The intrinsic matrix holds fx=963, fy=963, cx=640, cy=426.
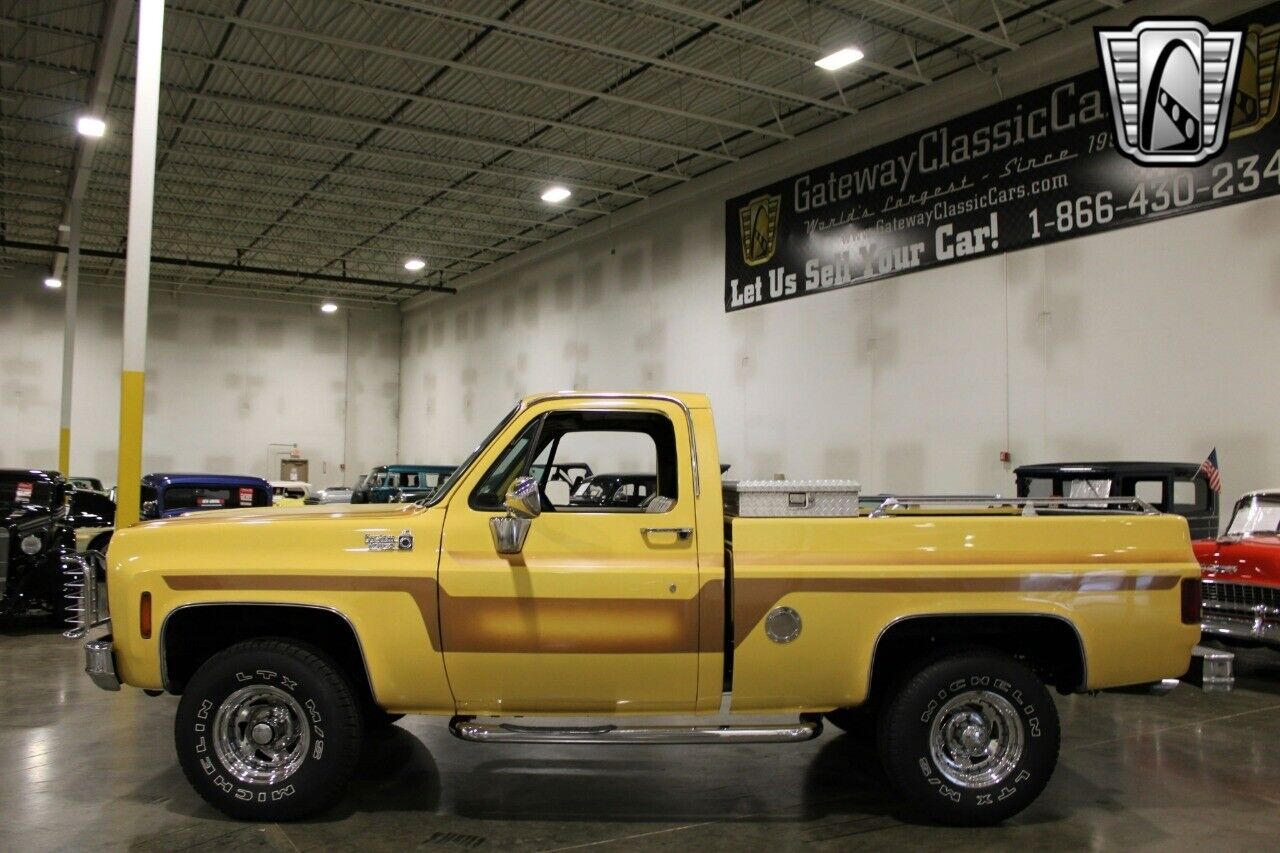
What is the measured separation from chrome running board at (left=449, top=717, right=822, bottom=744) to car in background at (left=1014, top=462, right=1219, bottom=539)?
6.36 metres

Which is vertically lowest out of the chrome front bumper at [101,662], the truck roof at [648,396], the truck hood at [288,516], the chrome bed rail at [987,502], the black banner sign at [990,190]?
the chrome front bumper at [101,662]

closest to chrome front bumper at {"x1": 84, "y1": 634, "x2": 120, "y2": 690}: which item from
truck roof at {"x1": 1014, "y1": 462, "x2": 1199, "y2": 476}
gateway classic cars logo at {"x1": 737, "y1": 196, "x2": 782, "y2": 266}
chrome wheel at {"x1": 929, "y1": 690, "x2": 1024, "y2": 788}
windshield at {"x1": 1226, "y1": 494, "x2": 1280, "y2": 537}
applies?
chrome wheel at {"x1": 929, "y1": 690, "x2": 1024, "y2": 788}

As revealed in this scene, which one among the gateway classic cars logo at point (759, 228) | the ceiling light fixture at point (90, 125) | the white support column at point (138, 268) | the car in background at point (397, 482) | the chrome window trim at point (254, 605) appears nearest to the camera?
the chrome window trim at point (254, 605)

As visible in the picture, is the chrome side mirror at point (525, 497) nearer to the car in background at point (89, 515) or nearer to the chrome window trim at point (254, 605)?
the chrome window trim at point (254, 605)

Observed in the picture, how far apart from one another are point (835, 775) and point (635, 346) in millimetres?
16653

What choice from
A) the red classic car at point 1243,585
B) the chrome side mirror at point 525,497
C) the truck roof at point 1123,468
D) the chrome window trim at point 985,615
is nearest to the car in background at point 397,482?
the truck roof at point 1123,468

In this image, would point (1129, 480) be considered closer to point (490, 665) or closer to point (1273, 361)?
point (1273, 361)

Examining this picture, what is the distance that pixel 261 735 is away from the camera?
4.55 meters

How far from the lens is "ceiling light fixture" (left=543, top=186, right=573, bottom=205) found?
67.7 ft

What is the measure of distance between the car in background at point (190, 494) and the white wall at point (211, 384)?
20.7 metres

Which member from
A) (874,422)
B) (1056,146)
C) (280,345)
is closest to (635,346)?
(874,422)

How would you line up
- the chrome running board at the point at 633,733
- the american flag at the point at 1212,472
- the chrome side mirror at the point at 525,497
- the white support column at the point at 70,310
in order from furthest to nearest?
the white support column at the point at 70,310, the american flag at the point at 1212,472, the chrome running board at the point at 633,733, the chrome side mirror at the point at 525,497

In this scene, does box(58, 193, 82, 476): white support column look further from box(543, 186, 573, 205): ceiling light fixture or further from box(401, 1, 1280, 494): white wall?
box(401, 1, 1280, 494): white wall

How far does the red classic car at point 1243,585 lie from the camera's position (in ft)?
25.1
